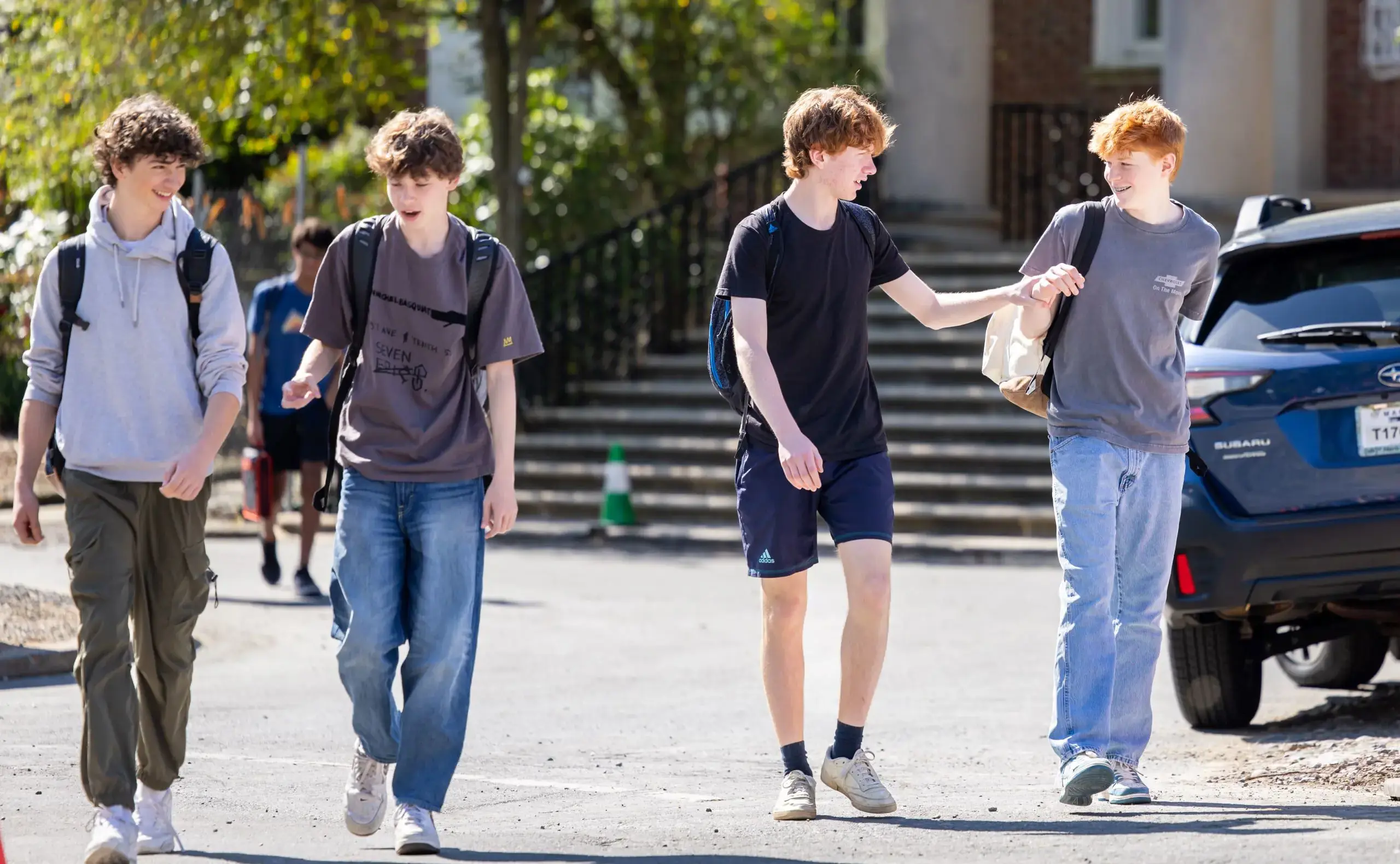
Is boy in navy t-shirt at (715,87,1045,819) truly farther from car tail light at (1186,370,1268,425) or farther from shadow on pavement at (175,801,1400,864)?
car tail light at (1186,370,1268,425)

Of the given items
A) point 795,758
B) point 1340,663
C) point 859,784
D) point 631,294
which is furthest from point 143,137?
point 631,294

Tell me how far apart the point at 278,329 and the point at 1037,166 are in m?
10.1

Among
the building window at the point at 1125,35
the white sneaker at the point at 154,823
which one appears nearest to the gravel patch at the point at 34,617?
the white sneaker at the point at 154,823

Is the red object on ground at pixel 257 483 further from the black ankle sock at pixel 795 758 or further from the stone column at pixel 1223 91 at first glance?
the stone column at pixel 1223 91

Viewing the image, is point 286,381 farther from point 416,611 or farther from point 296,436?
point 416,611

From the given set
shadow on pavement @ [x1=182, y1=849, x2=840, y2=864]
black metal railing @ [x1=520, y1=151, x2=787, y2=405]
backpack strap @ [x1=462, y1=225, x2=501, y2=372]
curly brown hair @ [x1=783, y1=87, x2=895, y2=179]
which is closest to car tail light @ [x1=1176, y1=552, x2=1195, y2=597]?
curly brown hair @ [x1=783, y1=87, x2=895, y2=179]

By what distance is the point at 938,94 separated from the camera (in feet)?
61.6

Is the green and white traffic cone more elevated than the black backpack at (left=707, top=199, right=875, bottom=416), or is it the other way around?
the black backpack at (left=707, top=199, right=875, bottom=416)

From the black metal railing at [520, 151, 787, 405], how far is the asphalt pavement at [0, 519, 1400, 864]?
217 inches

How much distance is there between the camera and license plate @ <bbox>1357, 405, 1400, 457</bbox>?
668 centimetres

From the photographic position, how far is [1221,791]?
6.21 metres

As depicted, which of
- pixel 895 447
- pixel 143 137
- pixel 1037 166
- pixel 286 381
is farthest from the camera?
pixel 1037 166

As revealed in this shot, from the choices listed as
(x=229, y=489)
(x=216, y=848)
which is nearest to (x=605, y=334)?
(x=229, y=489)

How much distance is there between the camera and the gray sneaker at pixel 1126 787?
5.85 m
